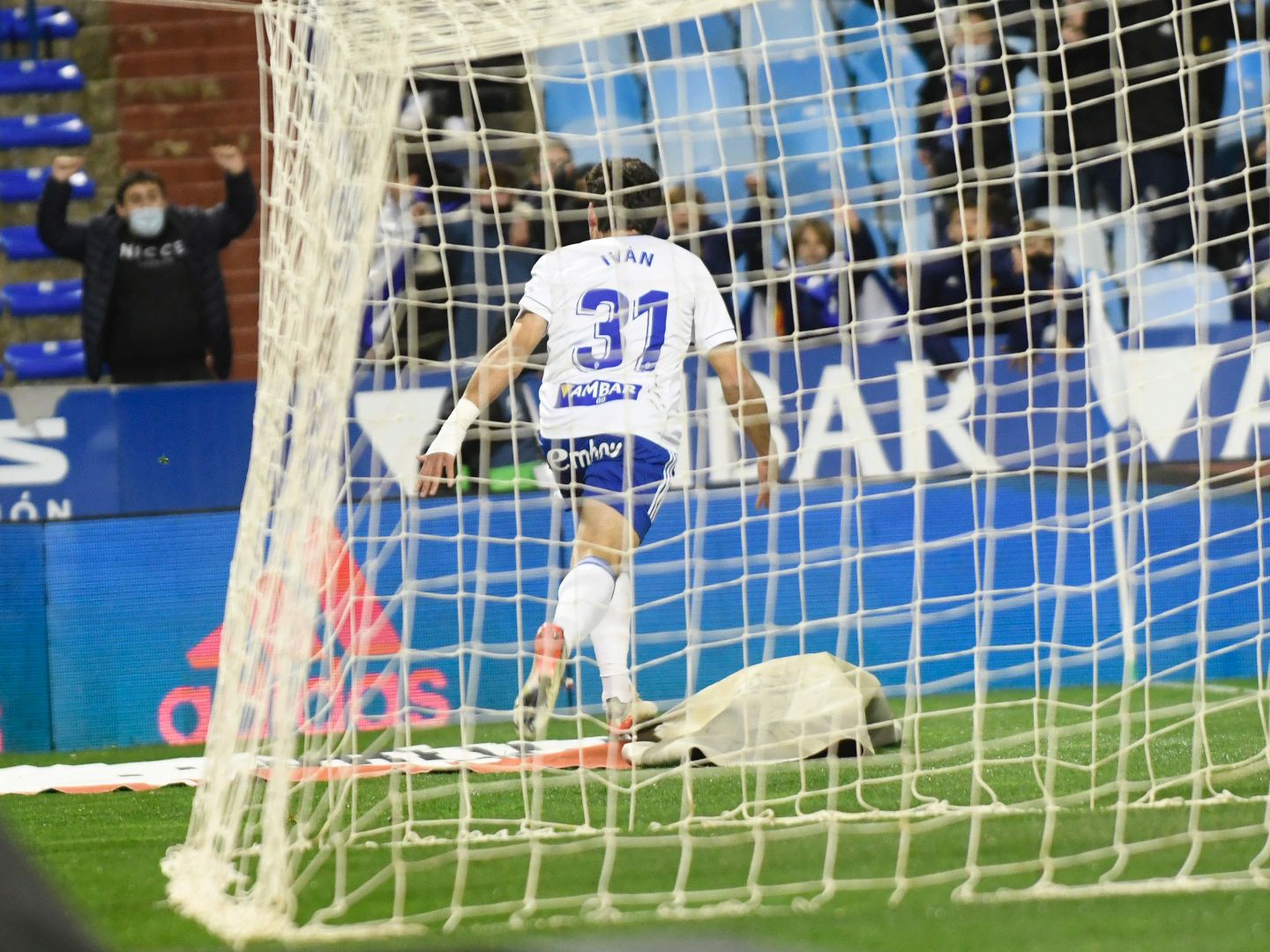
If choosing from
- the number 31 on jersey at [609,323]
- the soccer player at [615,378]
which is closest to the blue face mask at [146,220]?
the soccer player at [615,378]

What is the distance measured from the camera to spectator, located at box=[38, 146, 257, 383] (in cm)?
891

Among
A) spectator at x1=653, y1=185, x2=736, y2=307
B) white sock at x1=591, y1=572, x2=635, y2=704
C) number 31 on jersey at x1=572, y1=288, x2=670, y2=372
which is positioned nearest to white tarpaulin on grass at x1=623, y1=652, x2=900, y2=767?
white sock at x1=591, y1=572, x2=635, y2=704

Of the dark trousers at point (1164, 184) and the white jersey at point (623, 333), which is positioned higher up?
the dark trousers at point (1164, 184)

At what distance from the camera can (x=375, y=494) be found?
242 inches

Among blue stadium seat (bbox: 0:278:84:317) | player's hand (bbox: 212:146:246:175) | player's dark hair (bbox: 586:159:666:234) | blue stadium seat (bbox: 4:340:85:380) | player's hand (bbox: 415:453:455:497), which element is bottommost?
player's hand (bbox: 415:453:455:497)

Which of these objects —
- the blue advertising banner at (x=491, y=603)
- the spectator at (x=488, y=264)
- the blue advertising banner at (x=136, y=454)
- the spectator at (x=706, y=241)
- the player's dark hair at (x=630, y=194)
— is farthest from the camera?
the spectator at (x=488, y=264)

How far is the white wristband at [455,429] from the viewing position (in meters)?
4.59

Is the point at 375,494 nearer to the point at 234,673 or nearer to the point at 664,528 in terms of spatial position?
the point at 664,528

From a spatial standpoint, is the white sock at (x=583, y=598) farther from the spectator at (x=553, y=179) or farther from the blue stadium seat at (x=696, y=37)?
the blue stadium seat at (x=696, y=37)

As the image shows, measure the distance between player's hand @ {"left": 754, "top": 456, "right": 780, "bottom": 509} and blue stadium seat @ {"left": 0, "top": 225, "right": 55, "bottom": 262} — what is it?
675 cm

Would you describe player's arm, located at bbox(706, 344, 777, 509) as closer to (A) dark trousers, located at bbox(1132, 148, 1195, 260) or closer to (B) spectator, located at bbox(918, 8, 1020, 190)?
(B) spectator, located at bbox(918, 8, 1020, 190)

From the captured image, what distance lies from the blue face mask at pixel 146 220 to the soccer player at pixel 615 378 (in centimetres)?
445

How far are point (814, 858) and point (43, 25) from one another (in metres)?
9.04

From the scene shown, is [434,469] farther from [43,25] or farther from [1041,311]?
[43,25]
